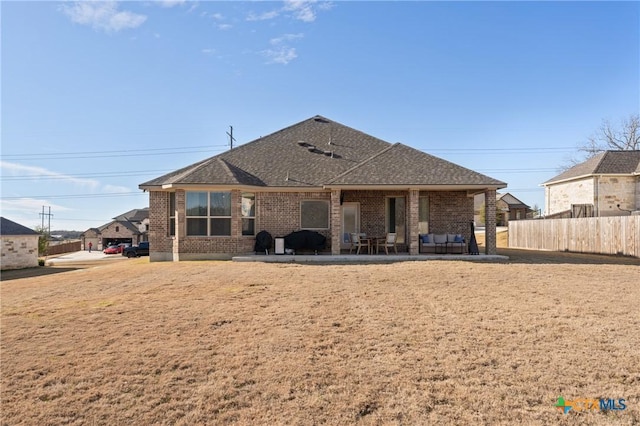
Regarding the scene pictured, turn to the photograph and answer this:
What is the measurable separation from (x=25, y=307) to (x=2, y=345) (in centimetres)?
276

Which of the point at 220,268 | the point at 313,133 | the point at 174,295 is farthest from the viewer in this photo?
the point at 313,133

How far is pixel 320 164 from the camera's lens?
1741 cm

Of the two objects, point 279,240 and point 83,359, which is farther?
point 279,240

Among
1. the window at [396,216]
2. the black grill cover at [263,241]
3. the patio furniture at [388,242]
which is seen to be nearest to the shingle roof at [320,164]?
the window at [396,216]

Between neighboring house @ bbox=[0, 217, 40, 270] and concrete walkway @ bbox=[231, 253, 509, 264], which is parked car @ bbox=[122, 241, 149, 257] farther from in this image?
concrete walkway @ bbox=[231, 253, 509, 264]

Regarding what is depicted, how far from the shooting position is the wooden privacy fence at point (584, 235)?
16.0m

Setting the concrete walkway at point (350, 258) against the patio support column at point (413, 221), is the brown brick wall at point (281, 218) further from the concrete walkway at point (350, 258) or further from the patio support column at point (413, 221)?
the concrete walkway at point (350, 258)

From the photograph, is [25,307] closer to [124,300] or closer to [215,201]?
[124,300]

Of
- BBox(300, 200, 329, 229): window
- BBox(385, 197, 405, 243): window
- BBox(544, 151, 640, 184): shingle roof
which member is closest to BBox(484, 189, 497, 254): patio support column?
BBox(385, 197, 405, 243): window

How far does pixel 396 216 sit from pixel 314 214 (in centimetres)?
374

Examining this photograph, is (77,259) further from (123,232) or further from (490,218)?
(490,218)

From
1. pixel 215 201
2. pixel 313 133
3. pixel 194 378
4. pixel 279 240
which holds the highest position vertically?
pixel 313 133

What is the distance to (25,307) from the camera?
7785 millimetres

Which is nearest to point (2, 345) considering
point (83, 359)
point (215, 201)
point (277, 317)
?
point (83, 359)
